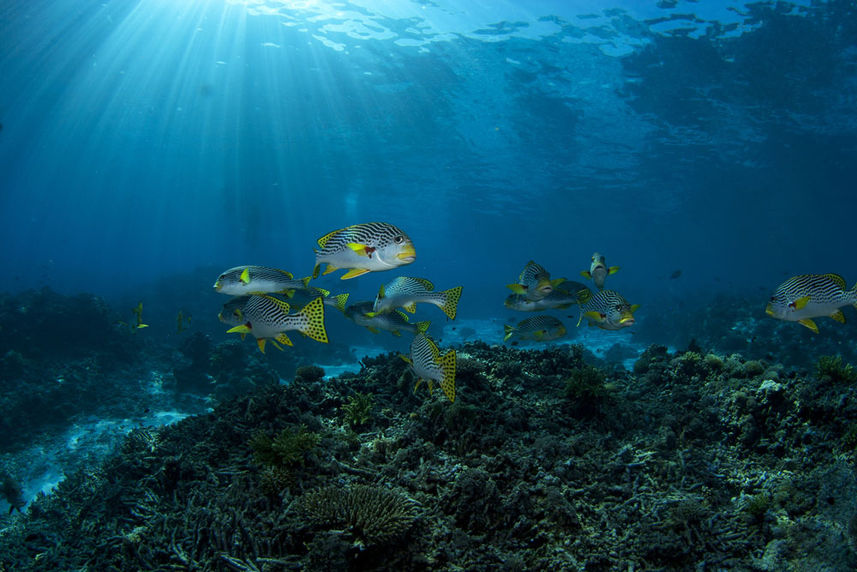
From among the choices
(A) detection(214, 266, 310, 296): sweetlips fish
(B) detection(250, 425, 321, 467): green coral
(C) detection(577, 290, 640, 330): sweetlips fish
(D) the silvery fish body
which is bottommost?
(B) detection(250, 425, 321, 467): green coral

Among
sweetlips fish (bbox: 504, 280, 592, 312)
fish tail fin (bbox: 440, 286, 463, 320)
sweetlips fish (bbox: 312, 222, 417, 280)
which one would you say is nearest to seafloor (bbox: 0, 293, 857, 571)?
sweetlips fish (bbox: 504, 280, 592, 312)

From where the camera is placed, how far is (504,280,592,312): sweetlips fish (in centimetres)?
624

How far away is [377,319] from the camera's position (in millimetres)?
6074

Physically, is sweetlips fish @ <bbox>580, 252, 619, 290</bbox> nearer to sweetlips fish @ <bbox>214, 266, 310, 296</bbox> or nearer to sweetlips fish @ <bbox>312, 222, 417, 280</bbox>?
sweetlips fish @ <bbox>312, 222, 417, 280</bbox>

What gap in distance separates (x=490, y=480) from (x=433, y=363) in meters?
1.38

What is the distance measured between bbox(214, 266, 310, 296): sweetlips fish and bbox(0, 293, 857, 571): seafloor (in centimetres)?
179

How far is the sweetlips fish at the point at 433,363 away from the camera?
4520 millimetres

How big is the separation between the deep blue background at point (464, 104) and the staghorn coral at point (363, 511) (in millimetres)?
23119

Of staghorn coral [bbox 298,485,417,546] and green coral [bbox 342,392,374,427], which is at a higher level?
staghorn coral [bbox 298,485,417,546]

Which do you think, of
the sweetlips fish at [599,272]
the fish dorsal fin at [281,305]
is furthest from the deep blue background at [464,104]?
the fish dorsal fin at [281,305]

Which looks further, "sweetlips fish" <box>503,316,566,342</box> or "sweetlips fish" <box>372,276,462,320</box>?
"sweetlips fish" <box>503,316,566,342</box>

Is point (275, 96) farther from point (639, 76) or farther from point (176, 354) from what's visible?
point (639, 76)

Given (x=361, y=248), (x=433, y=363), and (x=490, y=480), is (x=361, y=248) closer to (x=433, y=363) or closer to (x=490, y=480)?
(x=433, y=363)

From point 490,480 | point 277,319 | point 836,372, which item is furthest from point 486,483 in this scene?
point 836,372
